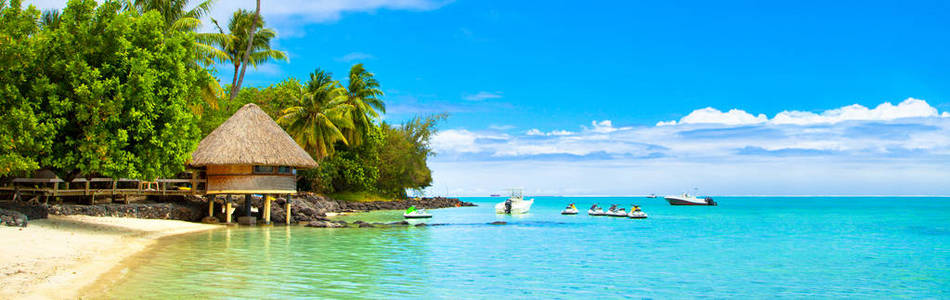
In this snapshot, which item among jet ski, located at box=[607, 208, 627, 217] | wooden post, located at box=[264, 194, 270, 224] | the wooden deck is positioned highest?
the wooden deck

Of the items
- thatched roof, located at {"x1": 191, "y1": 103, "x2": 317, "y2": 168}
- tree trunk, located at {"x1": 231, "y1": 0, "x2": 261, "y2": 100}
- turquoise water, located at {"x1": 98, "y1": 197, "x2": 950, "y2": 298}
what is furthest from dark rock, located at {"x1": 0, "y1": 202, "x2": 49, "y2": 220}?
tree trunk, located at {"x1": 231, "y1": 0, "x2": 261, "y2": 100}

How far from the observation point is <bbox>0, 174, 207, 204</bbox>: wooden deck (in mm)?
20531

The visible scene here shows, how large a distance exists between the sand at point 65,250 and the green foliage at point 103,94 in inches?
Answer: 69.6

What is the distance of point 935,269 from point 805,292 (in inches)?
315

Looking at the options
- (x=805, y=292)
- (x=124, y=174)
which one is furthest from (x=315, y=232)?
(x=805, y=292)

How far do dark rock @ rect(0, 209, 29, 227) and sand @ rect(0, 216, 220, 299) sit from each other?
0.23m

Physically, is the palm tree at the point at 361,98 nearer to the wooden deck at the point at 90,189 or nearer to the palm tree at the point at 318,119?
the palm tree at the point at 318,119

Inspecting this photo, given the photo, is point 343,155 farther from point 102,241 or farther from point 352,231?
point 102,241

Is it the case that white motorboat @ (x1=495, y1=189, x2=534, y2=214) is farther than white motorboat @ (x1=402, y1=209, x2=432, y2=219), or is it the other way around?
white motorboat @ (x1=495, y1=189, x2=534, y2=214)

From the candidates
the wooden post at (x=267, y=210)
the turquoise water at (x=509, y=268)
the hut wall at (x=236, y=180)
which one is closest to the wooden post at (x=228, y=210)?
the hut wall at (x=236, y=180)

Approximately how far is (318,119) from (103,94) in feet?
71.9

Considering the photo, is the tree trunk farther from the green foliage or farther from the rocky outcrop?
the green foliage

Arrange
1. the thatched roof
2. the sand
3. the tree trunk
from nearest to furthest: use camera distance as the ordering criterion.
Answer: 1. the sand
2. the thatched roof
3. the tree trunk

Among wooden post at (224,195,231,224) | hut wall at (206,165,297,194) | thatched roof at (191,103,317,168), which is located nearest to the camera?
thatched roof at (191,103,317,168)
